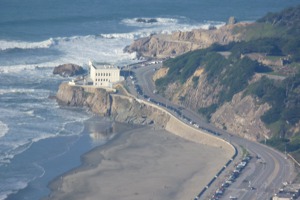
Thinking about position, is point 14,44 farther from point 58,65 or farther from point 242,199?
point 242,199

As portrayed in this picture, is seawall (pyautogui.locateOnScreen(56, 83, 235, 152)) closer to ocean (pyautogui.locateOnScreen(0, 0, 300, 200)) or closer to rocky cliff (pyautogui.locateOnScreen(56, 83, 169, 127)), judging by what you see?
rocky cliff (pyautogui.locateOnScreen(56, 83, 169, 127))

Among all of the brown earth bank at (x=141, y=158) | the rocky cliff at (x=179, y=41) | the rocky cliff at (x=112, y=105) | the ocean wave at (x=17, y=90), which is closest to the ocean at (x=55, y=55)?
the ocean wave at (x=17, y=90)

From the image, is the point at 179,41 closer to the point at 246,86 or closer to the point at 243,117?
the point at 246,86

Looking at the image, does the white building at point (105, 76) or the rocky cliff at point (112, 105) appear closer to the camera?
the rocky cliff at point (112, 105)

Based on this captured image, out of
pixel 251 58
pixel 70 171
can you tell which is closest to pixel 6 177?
pixel 70 171

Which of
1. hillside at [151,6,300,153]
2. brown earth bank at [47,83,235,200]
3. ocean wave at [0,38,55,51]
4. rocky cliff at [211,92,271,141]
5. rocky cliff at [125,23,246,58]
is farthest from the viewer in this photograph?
ocean wave at [0,38,55,51]

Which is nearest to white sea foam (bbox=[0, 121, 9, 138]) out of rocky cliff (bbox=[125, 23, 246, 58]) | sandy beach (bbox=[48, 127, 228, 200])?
sandy beach (bbox=[48, 127, 228, 200])

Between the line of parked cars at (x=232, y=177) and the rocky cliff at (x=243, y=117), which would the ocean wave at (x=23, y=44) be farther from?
the line of parked cars at (x=232, y=177)
